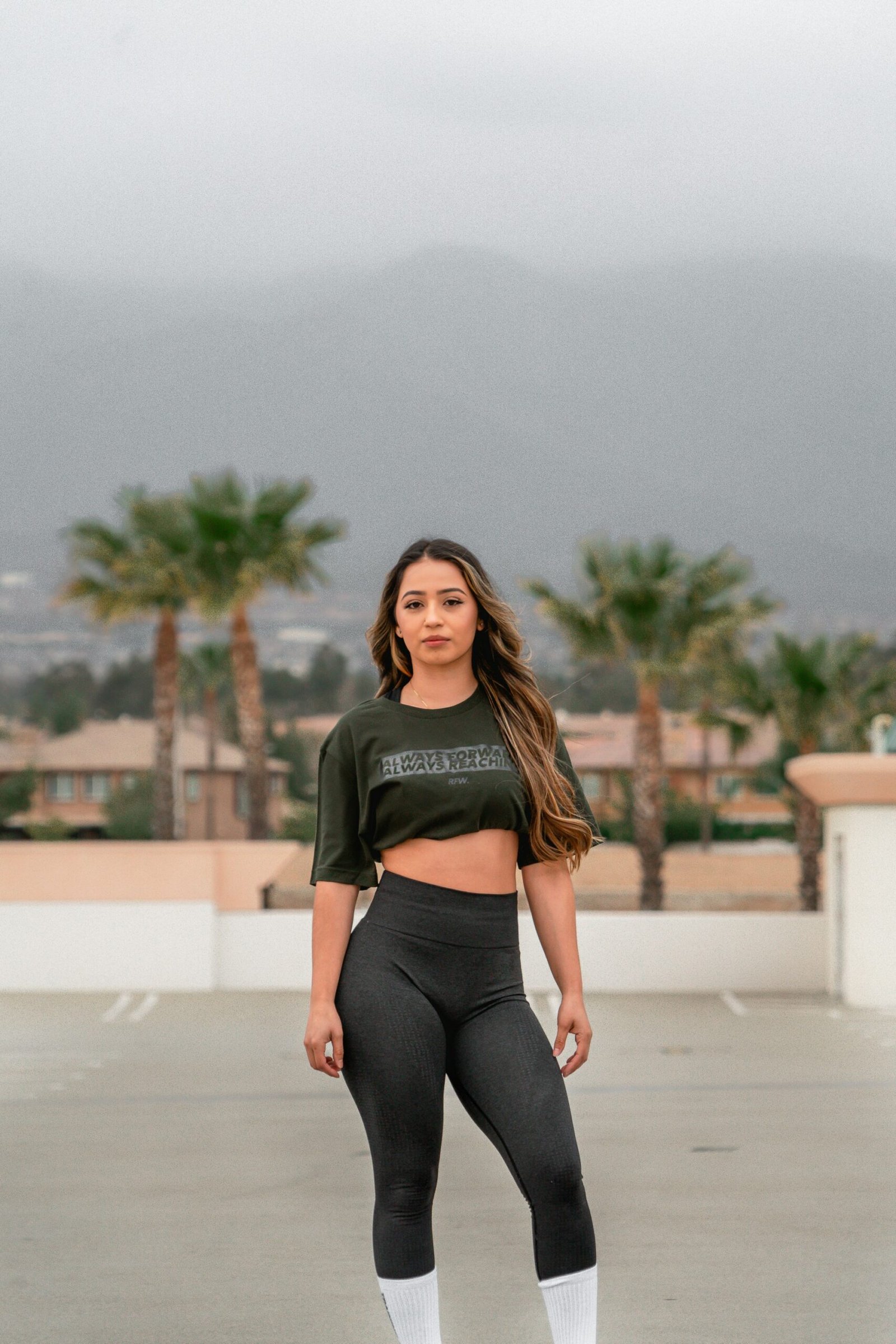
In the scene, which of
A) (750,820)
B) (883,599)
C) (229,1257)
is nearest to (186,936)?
(229,1257)

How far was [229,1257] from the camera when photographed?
504 centimetres

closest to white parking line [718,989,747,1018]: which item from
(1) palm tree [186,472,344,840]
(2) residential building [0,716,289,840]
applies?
(1) palm tree [186,472,344,840]

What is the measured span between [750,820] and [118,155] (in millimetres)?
134081

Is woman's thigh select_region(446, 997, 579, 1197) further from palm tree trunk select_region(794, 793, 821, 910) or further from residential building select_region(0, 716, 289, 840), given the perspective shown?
residential building select_region(0, 716, 289, 840)

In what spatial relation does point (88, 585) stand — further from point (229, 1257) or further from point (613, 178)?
point (613, 178)

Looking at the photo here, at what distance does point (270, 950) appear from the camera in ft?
72.6

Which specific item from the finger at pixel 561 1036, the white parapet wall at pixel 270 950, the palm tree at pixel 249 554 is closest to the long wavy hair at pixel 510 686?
the finger at pixel 561 1036

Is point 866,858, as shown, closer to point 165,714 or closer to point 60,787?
point 165,714

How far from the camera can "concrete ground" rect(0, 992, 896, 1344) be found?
420 cm

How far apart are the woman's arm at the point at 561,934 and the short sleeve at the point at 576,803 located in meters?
0.02

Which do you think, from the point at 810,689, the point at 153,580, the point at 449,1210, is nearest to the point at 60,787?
the point at 153,580

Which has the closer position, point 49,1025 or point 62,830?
point 49,1025

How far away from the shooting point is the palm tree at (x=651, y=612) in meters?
29.5

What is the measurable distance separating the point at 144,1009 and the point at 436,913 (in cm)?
1662
